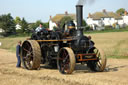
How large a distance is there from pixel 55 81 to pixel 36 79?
70 cm

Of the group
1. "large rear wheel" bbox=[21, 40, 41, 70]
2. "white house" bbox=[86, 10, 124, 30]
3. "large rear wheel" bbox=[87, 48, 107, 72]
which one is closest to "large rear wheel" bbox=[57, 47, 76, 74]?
"large rear wheel" bbox=[21, 40, 41, 70]

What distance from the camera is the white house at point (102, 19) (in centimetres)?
7950

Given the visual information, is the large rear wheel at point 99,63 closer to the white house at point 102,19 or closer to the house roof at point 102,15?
the white house at point 102,19

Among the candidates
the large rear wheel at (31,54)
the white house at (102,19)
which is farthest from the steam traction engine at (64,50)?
the white house at (102,19)

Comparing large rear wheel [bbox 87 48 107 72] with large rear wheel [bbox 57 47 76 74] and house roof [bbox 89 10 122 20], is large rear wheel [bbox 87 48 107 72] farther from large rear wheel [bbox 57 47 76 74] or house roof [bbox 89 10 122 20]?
house roof [bbox 89 10 122 20]

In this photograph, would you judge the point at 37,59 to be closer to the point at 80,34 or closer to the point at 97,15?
the point at 80,34

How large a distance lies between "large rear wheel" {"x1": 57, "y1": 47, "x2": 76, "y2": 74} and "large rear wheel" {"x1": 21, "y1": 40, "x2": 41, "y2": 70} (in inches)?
40.1

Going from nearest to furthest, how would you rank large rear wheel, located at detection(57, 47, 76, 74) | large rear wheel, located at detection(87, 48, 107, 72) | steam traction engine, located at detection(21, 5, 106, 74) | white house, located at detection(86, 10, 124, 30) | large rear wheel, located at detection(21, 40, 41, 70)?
large rear wheel, located at detection(57, 47, 76, 74), steam traction engine, located at detection(21, 5, 106, 74), large rear wheel, located at detection(87, 48, 107, 72), large rear wheel, located at detection(21, 40, 41, 70), white house, located at detection(86, 10, 124, 30)

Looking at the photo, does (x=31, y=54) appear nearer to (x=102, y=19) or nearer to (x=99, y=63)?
(x=99, y=63)

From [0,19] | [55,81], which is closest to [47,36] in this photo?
[55,81]

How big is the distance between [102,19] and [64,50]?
73.4 m

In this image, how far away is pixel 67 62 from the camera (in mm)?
8398

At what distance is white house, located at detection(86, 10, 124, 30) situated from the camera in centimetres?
7950

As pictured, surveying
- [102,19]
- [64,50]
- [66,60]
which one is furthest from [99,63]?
[102,19]
